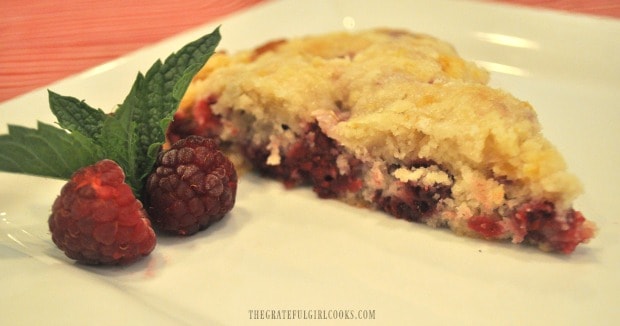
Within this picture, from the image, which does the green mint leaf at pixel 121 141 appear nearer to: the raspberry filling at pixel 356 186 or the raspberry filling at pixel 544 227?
the raspberry filling at pixel 356 186

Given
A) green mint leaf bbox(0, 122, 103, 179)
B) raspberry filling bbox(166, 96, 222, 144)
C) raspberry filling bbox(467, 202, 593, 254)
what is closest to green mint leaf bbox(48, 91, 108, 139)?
green mint leaf bbox(0, 122, 103, 179)

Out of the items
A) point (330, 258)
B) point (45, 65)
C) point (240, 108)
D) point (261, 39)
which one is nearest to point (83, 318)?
point (330, 258)

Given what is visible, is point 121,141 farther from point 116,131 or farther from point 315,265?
point 315,265

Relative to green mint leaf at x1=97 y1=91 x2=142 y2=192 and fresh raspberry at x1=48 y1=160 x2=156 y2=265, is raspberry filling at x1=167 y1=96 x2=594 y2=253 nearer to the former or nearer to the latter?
green mint leaf at x1=97 y1=91 x2=142 y2=192

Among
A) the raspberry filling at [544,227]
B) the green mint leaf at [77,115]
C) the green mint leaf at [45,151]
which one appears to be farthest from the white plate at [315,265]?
the green mint leaf at [77,115]

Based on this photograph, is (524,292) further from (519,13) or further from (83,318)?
(519,13)

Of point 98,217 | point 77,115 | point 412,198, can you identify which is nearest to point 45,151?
point 77,115
